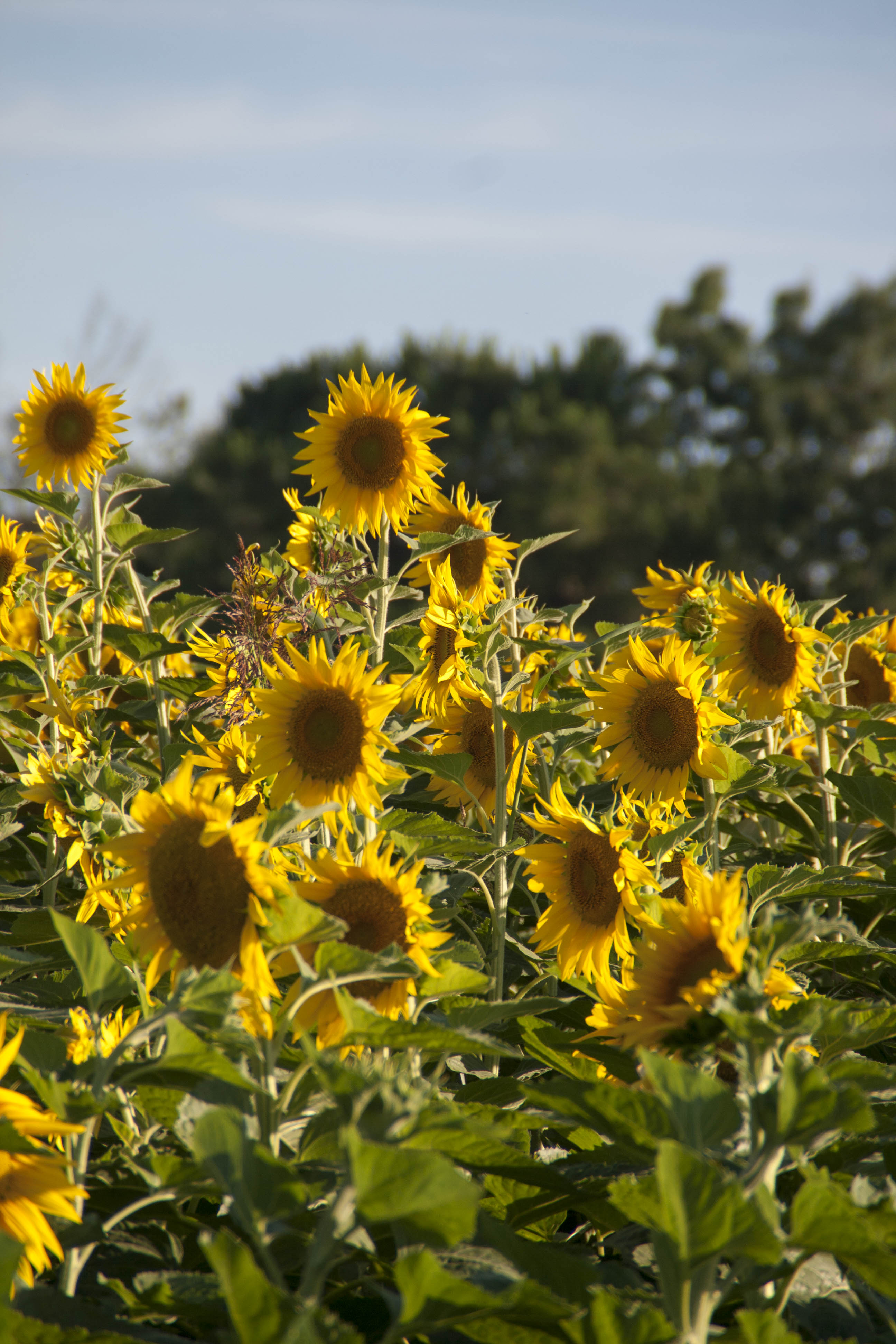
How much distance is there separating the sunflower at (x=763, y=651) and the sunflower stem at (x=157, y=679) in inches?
58.8

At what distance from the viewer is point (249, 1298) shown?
3.14 ft

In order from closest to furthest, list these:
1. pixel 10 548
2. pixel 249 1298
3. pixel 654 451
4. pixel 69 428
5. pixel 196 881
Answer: pixel 249 1298 → pixel 196 881 → pixel 69 428 → pixel 10 548 → pixel 654 451

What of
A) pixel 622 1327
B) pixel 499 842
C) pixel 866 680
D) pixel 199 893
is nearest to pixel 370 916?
pixel 199 893

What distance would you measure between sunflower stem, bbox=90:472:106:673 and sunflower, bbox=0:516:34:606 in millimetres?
342

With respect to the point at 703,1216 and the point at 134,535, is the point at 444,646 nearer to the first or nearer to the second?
the point at 134,535

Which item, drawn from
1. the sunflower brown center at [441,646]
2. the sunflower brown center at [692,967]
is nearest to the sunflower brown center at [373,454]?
the sunflower brown center at [441,646]

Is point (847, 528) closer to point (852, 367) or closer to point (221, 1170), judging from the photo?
point (852, 367)

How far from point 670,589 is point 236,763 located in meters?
1.67

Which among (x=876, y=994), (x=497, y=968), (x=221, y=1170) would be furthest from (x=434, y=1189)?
(x=876, y=994)

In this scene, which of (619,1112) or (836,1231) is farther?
(619,1112)

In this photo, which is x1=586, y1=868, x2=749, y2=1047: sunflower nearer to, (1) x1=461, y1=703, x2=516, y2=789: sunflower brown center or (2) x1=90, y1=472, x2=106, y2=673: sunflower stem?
(1) x1=461, y1=703, x2=516, y2=789: sunflower brown center

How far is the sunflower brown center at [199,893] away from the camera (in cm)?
140

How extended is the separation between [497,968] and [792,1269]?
1073 mm

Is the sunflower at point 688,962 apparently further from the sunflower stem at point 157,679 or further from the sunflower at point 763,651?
the sunflower stem at point 157,679
